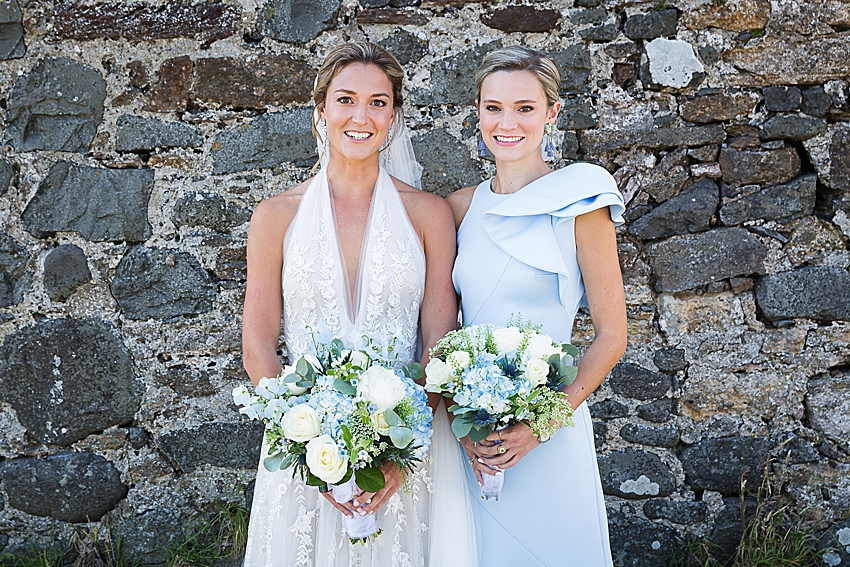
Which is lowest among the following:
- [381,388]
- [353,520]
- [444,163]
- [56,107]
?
[353,520]

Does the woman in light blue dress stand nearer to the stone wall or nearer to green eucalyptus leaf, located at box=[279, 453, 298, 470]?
green eucalyptus leaf, located at box=[279, 453, 298, 470]

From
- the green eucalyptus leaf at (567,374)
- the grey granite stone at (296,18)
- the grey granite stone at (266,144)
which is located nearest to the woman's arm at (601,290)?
the green eucalyptus leaf at (567,374)

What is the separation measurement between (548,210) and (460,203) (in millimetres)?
444

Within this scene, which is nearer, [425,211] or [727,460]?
[425,211]

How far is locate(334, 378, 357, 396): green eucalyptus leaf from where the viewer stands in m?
1.79

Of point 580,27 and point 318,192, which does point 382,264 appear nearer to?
point 318,192

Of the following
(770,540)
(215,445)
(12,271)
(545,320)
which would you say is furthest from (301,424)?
(770,540)

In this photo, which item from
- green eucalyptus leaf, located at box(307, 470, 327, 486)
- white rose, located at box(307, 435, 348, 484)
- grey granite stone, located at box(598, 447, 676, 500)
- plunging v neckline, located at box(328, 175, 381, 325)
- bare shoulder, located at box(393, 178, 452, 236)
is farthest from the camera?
grey granite stone, located at box(598, 447, 676, 500)

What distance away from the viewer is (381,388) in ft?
5.76

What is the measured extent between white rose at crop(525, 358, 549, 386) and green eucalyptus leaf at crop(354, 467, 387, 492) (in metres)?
0.46

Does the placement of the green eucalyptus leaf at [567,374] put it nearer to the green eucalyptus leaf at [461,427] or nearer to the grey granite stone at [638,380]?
the green eucalyptus leaf at [461,427]

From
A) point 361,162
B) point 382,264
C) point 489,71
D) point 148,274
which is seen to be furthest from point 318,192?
point 148,274

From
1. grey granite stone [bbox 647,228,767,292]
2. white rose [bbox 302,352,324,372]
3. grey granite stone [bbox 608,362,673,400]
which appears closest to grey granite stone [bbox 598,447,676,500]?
grey granite stone [bbox 608,362,673,400]

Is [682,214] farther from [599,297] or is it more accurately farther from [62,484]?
[62,484]
